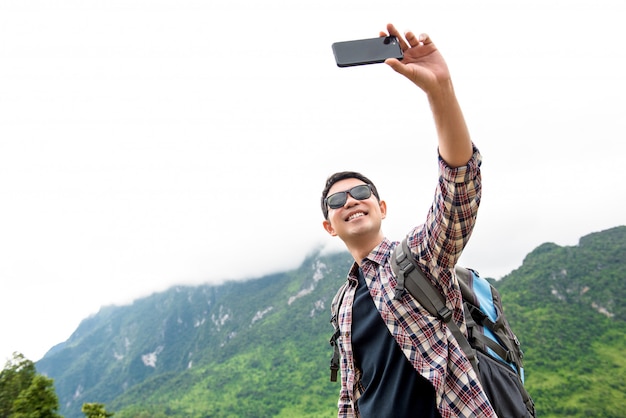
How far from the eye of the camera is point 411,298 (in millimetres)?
1685

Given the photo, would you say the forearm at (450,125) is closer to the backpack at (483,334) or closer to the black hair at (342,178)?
the backpack at (483,334)

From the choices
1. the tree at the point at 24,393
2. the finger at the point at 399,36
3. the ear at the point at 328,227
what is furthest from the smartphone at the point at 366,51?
the tree at the point at 24,393

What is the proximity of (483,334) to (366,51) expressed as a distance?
147cm

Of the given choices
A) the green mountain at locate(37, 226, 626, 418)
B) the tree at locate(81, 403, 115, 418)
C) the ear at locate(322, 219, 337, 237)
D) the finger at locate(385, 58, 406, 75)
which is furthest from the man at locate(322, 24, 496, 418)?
the green mountain at locate(37, 226, 626, 418)

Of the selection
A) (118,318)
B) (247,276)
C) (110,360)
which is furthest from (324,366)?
(118,318)

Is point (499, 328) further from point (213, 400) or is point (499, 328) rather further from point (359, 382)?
point (213, 400)

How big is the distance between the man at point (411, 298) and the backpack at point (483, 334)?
51mm

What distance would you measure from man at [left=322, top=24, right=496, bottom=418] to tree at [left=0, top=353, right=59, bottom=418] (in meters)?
16.5

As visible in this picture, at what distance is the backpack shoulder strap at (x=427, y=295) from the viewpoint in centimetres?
163

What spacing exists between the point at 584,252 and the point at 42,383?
86139 mm

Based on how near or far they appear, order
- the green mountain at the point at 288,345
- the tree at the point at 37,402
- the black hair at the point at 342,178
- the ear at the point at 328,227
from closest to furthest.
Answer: the black hair at the point at 342,178, the ear at the point at 328,227, the tree at the point at 37,402, the green mountain at the point at 288,345

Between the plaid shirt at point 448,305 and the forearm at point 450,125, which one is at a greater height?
the forearm at point 450,125

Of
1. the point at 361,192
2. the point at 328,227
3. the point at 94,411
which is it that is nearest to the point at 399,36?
the point at 361,192

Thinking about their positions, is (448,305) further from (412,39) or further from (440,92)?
(412,39)
